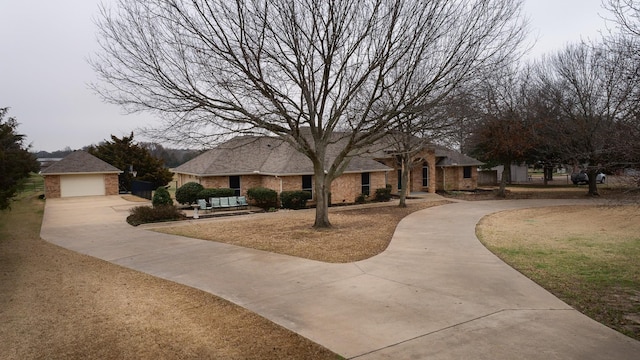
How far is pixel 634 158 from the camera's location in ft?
20.6

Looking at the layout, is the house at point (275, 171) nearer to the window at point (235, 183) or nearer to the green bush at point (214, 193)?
the window at point (235, 183)

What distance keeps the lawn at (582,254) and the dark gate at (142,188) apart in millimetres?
24542

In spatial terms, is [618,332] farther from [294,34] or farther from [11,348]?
[294,34]

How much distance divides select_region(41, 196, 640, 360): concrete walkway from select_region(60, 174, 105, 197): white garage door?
20.6 m

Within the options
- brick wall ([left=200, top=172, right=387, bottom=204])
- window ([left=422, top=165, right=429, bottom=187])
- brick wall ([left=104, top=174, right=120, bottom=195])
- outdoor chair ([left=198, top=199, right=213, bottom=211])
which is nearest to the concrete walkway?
outdoor chair ([left=198, top=199, right=213, bottom=211])

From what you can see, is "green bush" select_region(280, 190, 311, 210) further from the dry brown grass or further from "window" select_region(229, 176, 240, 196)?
"window" select_region(229, 176, 240, 196)

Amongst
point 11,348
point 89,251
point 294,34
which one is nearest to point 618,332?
point 11,348

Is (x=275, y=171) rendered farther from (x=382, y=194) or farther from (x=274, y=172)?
(x=382, y=194)

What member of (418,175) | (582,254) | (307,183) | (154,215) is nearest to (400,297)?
(582,254)

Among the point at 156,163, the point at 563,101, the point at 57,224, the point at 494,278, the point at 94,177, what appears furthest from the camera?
the point at 156,163

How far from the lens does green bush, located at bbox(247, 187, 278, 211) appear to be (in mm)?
22422

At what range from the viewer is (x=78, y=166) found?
1262 inches

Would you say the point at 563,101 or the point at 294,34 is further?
the point at 563,101

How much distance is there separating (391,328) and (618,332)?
3.18 meters
